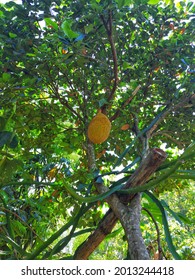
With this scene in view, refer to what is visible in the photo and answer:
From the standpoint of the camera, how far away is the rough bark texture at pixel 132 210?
57 cm

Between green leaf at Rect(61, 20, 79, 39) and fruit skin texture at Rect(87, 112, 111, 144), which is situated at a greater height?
green leaf at Rect(61, 20, 79, 39)

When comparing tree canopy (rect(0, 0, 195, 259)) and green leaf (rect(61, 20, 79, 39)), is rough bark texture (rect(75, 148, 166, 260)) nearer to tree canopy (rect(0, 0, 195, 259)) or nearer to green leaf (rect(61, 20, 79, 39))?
tree canopy (rect(0, 0, 195, 259))

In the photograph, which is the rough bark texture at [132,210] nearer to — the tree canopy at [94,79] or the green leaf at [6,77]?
the tree canopy at [94,79]

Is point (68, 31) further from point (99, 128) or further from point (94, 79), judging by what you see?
point (94, 79)

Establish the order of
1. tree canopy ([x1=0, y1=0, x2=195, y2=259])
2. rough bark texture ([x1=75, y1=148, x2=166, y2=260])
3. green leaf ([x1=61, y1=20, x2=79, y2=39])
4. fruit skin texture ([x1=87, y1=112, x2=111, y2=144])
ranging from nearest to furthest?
rough bark texture ([x1=75, y1=148, x2=166, y2=260]) → green leaf ([x1=61, y1=20, x2=79, y2=39]) → tree canopy ([x1=0, y1=0, x2=195, y2=259]) → fruit skin texture ([x1=87, y1=112, x2=111, y2=144])

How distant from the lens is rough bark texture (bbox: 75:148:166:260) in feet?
1.89

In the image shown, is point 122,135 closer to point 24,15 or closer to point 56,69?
point 56,69

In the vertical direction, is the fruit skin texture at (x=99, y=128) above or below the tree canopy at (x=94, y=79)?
below

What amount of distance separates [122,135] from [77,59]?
0.57 m

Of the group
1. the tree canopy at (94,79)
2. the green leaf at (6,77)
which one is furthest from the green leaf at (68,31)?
the green leaf at (6,77)

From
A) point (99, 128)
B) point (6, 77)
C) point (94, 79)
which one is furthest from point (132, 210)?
point (94, 79)

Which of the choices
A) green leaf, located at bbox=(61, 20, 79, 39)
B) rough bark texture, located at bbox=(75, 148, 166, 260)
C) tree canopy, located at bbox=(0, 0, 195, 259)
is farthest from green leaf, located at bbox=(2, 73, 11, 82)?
rough bark texture, located at bbox=(75, 148, 166, 260)

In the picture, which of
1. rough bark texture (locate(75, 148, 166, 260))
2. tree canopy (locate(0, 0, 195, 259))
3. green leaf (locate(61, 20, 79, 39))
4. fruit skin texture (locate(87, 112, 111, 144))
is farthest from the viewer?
fruit skin texture (locate(87, 112, 111, 144))

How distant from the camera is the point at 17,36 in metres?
1.10
